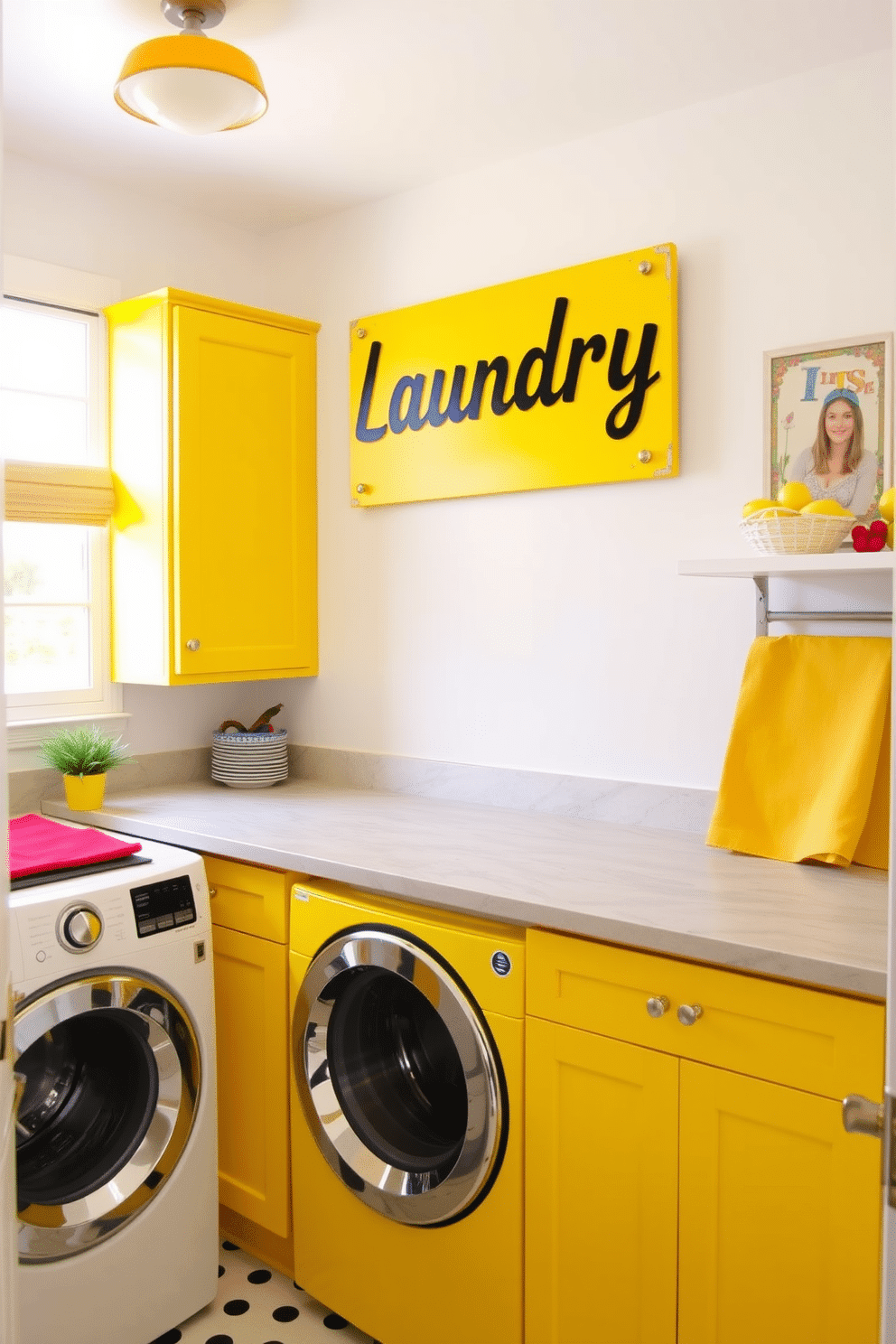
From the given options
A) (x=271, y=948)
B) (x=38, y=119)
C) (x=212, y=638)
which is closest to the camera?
(x=271, y=948)

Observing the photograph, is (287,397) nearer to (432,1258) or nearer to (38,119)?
(38,119)

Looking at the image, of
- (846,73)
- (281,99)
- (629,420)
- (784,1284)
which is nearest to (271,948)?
(784,1284)

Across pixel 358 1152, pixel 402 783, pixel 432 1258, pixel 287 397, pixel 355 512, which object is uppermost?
pixel 287 397

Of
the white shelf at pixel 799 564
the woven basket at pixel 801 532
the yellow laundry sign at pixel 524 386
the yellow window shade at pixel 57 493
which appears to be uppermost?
the yellow laundry sign at pixel 524 386

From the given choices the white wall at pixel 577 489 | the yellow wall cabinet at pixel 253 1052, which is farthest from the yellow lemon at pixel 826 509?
the yellow wall cabinet at pixel 253 1052

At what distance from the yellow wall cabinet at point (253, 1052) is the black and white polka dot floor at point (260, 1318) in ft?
0.17

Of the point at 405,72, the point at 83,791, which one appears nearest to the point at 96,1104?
the point at 83,791

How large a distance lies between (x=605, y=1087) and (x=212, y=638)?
157cm

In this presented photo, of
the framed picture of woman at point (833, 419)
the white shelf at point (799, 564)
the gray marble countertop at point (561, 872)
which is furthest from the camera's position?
the framed picture of woman at point (833, 419)

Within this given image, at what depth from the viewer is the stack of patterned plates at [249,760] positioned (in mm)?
2928

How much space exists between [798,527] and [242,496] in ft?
5.17

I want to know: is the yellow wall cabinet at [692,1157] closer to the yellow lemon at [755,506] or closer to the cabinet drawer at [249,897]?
the cabinet drawer at [249,897]

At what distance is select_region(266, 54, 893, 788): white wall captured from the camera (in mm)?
2141

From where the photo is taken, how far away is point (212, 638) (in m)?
2.78
